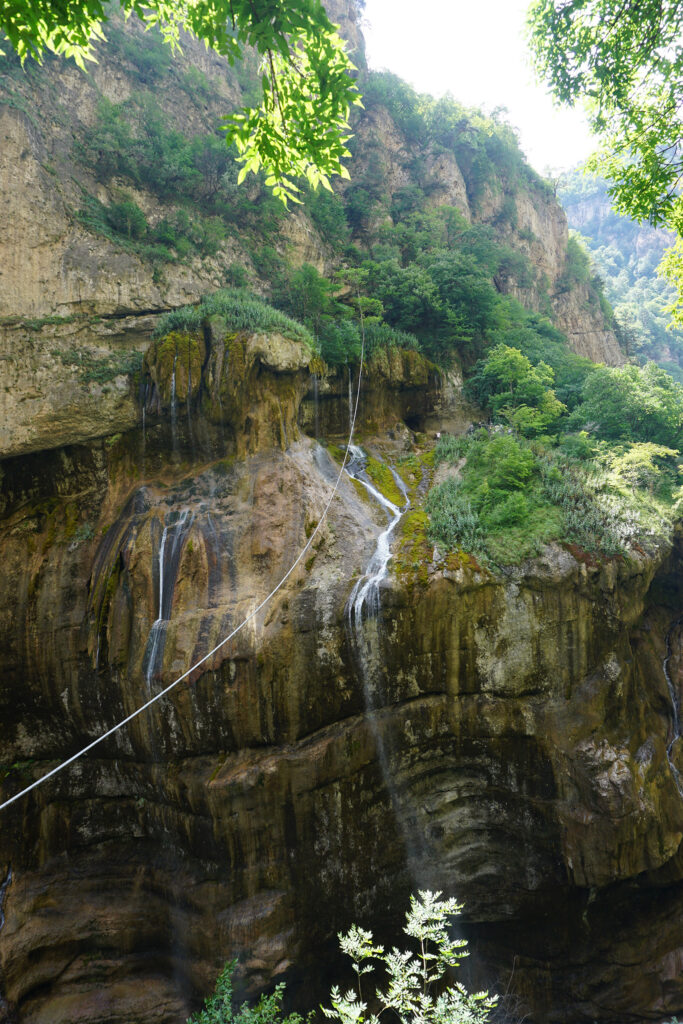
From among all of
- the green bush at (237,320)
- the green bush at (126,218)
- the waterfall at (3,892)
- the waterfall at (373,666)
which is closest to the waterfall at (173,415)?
the green bush at (237,320)

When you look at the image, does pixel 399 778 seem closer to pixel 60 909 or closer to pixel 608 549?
pixel 608 549

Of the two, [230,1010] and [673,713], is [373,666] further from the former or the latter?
[673,713]

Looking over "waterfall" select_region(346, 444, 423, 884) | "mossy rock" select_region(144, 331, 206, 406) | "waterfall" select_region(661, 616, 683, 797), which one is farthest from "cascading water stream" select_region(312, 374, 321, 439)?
"waterfall" select_region(661, 616, 683, 797)

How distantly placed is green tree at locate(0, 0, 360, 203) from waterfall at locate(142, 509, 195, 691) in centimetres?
749

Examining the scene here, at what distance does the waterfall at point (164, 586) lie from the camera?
9.74 m

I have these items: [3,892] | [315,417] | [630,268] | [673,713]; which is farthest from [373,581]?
[630,268]

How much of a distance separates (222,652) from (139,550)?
2.96 metres

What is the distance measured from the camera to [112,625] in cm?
1033

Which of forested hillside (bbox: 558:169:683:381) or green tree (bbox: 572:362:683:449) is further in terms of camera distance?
forested hillside (bbox: 558:169:683:381)

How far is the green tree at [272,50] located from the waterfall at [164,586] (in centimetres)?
749

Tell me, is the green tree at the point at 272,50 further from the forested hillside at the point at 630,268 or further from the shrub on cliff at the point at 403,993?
the forested hillside at the point at 630,268

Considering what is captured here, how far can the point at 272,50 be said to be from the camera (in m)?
4.29

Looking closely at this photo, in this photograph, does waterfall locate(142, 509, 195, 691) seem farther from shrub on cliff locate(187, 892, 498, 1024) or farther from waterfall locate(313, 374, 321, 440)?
shrub on cliff locate(187, 892, 498, 1024)

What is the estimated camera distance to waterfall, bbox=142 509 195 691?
9739mm
